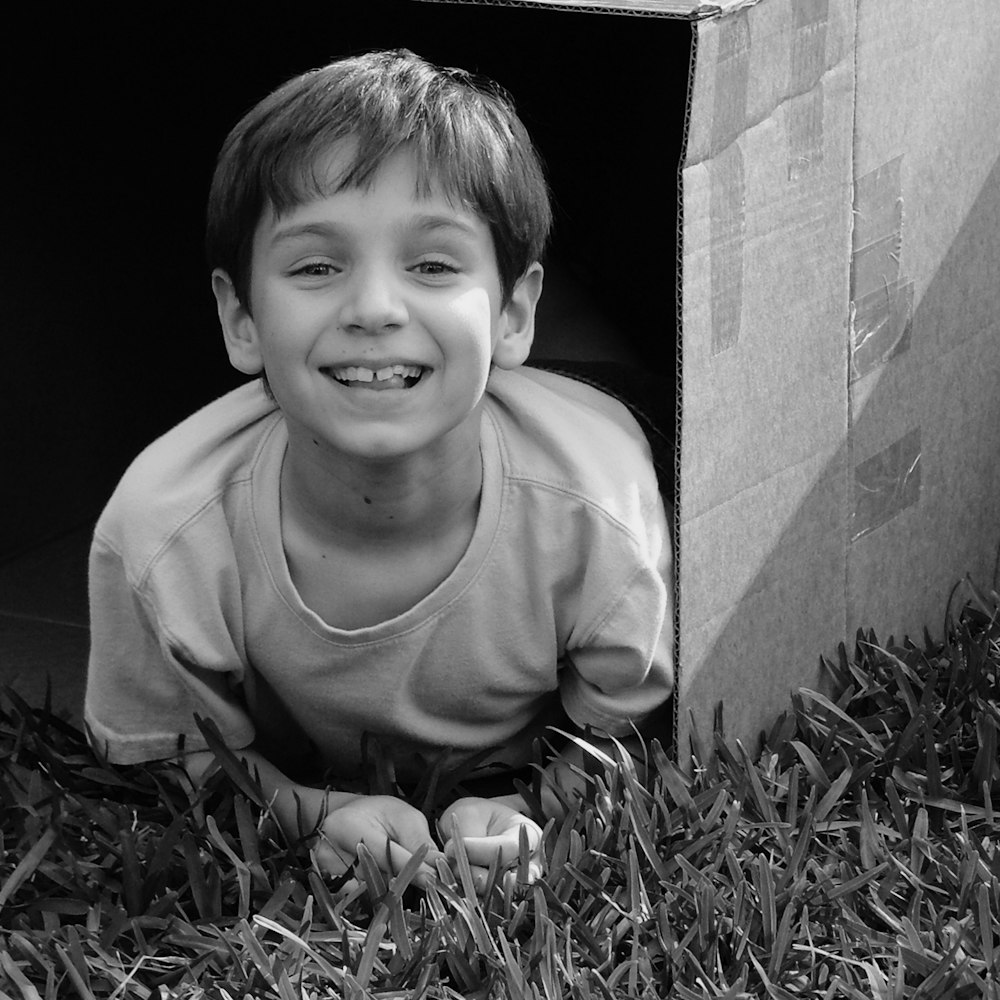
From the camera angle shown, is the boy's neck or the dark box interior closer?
the boy's neck

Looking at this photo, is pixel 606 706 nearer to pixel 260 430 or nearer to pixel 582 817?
pixel 582 817

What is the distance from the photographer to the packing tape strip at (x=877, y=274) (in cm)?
145

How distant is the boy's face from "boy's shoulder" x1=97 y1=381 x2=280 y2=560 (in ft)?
0.42

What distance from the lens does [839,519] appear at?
1.51 metres

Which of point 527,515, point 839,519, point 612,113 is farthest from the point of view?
point 612,113

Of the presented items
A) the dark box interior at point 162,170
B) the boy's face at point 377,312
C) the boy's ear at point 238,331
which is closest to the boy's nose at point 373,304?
the boy's face at point 377,312

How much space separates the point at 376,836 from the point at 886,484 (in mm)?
566

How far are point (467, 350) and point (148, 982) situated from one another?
0.50 metres

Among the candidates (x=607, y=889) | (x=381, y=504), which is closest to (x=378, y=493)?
(x=381, y=504)

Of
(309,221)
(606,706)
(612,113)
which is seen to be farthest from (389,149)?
(612,113)

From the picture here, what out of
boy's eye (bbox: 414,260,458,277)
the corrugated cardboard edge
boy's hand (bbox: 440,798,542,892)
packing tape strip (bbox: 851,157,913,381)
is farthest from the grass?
the corrugated cardboard edge

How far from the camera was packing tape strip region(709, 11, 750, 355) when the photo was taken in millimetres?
1242

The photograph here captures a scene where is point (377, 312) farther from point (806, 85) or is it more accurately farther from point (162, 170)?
point (162, 170)

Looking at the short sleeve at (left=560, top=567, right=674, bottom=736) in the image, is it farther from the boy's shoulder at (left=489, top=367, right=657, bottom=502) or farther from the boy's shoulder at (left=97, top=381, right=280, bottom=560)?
the boy's shoulder at (left=97, top=381, right=280, bottom=560)
